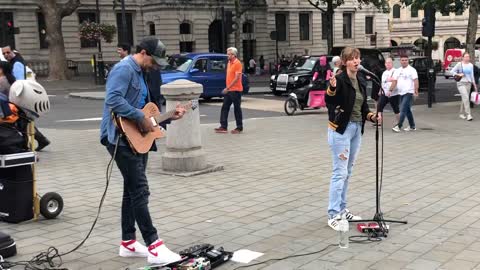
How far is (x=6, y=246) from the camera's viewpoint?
4746mm

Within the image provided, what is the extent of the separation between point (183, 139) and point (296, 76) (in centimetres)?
1567

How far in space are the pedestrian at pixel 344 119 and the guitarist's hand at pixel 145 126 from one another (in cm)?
182

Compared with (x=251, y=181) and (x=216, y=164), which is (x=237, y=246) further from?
(x=216, y=164)

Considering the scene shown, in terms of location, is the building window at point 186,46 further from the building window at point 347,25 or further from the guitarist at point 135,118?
the guitarist at point 135,118

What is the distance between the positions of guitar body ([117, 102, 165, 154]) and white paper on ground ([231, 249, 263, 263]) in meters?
1.21

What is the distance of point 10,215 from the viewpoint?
575 cm

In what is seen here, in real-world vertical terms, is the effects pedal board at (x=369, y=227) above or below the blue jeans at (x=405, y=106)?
below

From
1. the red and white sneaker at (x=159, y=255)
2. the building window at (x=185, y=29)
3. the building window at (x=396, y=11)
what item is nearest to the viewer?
the red and white sneaker at (x=159, y=255)

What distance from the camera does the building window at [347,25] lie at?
63.1 m

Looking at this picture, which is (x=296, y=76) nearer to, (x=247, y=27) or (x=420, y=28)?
(x=247, y=27)

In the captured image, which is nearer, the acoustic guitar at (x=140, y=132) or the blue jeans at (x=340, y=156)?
the acoustic guitar at (x=140, y=132)

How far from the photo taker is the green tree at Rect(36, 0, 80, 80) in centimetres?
3553

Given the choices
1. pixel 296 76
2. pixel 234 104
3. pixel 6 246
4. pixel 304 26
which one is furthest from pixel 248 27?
pixel 6 246

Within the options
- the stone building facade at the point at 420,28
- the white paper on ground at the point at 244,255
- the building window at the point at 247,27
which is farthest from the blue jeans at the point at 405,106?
the stone building facade at the point at 420,28
